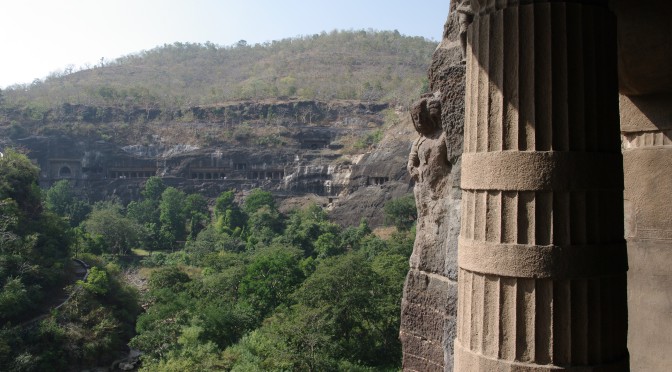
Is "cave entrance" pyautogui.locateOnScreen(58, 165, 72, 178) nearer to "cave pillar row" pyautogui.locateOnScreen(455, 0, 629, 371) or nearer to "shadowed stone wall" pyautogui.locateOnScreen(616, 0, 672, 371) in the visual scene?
"shadowed stone wall" pyautogui.locateOnScreen(616, 0, 672, 371)

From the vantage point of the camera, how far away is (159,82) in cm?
9131

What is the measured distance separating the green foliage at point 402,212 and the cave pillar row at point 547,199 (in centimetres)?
3214

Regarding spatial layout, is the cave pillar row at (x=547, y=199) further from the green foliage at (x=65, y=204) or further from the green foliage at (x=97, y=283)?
the green foliage at (x=65, y=204)

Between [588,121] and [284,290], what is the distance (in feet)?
66.0

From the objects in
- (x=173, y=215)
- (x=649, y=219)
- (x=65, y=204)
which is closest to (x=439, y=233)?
(x=649, y=219)

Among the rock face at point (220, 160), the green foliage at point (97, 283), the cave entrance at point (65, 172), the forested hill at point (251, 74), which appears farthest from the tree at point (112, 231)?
the forested hill at point (251, 74)

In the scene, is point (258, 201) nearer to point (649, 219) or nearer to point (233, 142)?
point (233, 142)

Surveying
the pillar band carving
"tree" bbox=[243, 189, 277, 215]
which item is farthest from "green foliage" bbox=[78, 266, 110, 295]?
the pillar band carving

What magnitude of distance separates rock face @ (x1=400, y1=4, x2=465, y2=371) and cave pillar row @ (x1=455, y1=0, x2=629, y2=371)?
1061 mm

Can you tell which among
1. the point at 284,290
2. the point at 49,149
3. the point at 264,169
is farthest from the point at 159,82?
the point at 284,290

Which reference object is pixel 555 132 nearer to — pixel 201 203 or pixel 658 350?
pixel 658 350

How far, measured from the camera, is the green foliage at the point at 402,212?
3428cm

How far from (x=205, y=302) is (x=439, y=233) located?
63.0 feet

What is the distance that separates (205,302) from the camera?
21.4m
